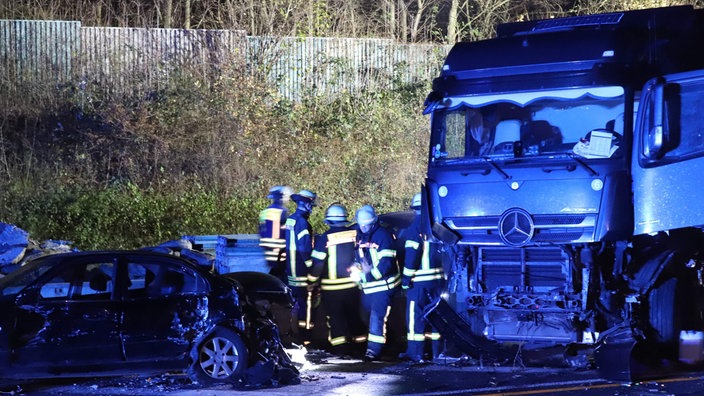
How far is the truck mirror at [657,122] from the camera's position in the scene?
34.0ft

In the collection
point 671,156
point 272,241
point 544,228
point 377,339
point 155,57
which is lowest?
point 377,339

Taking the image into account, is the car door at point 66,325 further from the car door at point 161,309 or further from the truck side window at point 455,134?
the truck side window at point 455,134

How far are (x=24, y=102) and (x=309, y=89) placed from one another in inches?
265

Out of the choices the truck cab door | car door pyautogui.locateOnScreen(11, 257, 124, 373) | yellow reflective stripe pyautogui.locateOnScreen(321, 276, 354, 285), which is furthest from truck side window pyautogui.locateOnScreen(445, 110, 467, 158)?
car door pyautogui.locateOnScreen(11, 257, 124, 373)

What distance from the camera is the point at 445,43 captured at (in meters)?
28.9

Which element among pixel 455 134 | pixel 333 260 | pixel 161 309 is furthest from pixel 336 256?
pixel 161 309

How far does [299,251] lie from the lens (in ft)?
43.3

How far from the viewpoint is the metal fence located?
78.9 feet

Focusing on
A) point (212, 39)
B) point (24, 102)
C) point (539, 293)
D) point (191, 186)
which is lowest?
point (539, 293)

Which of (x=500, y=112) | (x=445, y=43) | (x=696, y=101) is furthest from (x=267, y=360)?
(x=445, y=43)

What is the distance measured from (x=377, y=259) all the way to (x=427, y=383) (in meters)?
2.10

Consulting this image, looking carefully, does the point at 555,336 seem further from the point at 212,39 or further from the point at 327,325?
the point at 212,39

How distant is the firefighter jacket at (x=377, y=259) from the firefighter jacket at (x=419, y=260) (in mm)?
199

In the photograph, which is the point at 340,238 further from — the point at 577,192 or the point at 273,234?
the point at 577,192
